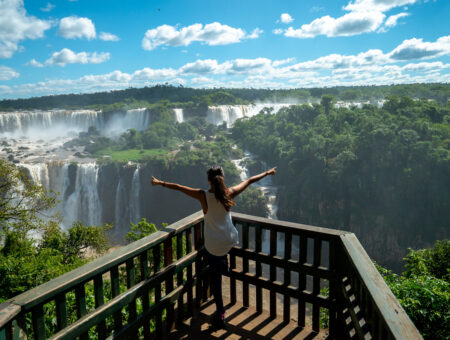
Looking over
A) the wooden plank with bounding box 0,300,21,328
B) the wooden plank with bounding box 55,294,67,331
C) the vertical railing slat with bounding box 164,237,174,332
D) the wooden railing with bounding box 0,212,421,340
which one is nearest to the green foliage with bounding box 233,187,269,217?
the wooden railing with bounding box 0,212,421,340

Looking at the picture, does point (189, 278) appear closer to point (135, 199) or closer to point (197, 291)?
point (197, 291)

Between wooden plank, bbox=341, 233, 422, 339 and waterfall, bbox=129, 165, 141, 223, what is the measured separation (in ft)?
147

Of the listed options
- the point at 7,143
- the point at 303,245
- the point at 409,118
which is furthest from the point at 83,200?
the point at 303,245

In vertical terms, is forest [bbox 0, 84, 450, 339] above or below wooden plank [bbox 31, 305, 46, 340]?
below

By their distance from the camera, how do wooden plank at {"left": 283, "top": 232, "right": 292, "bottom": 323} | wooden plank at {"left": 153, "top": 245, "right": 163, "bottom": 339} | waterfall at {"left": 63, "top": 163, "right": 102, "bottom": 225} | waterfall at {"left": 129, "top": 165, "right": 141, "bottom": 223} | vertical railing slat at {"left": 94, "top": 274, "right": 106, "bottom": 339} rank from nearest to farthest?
vertical railing slat at {"left": 94, "top": 274, "right": 106, "bottom": 339} < wooden plank at {"left": 153, "top": 245, "right": 163, "bottom": 339} < wooden plank at {"left": 283, "top": 232, "right": 292, "bottom": 323} < waterfall at {"left": 63, "top": 163, "right": 102, "bottom": 225} < waterfall at {"left": 129, "top": 165, "right": 141, "bottom": 223}

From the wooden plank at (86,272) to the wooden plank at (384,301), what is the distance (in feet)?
5.37

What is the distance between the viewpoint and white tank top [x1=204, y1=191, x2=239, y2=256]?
321cm

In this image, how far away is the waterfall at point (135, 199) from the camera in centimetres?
4588

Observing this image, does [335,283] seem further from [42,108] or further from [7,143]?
[42,108]

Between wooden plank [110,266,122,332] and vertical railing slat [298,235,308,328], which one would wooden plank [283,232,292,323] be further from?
wooden plank [110,266,122,332]

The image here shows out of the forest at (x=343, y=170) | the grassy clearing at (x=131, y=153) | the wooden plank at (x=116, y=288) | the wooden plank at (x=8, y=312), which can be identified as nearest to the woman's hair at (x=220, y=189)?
the wooden plank at (x=116, y=288)

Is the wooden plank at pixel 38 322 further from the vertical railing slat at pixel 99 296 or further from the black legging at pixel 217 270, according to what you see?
the black legging at pixel 217 270

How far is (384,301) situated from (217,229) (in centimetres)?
159

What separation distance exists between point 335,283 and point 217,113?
72.3 meters
